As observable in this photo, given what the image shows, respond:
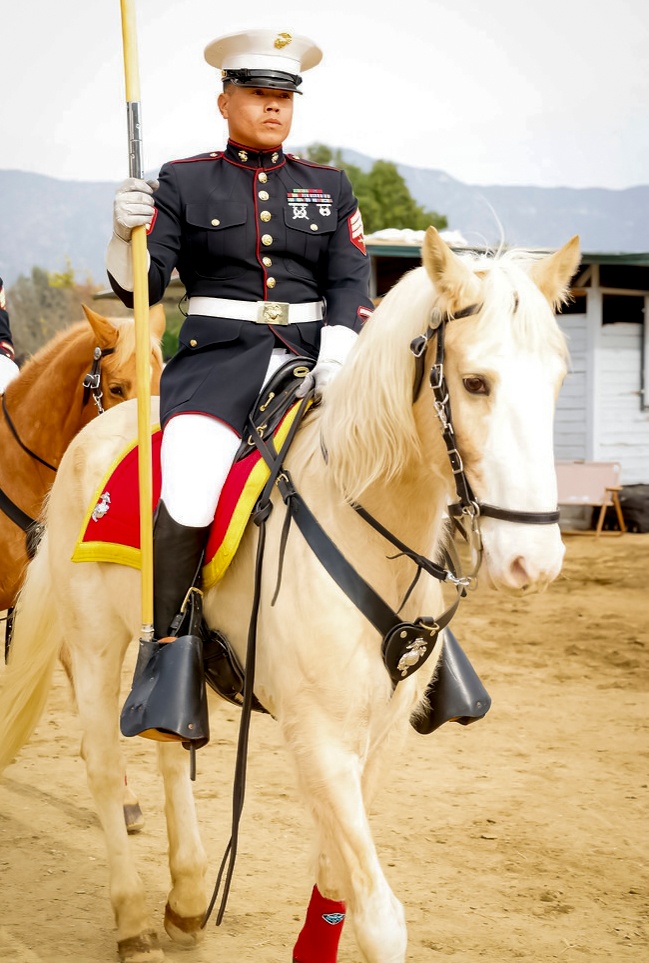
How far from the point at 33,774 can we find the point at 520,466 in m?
4.23

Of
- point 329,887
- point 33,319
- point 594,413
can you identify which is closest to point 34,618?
point 329,887

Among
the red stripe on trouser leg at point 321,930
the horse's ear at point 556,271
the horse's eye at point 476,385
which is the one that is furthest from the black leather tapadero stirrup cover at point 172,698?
the horse's ear at point 556,271

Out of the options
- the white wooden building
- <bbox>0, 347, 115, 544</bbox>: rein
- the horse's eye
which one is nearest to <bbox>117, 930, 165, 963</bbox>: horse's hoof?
<bbox>0, 347, 115, 544</bbox>: rein

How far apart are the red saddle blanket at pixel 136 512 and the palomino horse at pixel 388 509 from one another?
7 cm

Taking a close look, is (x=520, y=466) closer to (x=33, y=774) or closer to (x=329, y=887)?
(x=329, y=887)

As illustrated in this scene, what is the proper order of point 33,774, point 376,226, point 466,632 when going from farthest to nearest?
point 376,226 < point 466,632 < point 33,774

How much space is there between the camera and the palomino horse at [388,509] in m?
2.37

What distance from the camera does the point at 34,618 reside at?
4332mm

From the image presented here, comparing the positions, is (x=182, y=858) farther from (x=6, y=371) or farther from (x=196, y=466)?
(x=6, y=371)

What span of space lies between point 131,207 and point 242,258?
0.44 m

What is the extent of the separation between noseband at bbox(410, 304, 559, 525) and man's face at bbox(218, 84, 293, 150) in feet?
3.84

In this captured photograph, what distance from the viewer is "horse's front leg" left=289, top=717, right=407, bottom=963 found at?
262cm

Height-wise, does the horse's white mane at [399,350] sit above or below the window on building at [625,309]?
below

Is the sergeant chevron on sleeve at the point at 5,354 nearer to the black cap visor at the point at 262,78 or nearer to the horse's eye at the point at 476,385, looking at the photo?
the black cap visor at the point at 262,78
